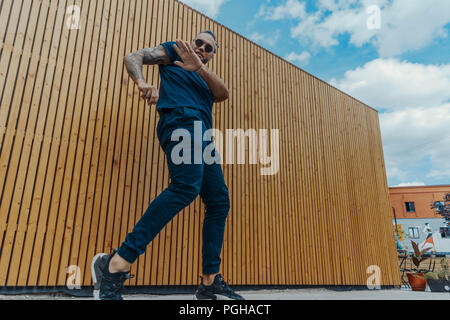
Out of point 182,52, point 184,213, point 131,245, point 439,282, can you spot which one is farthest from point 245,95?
point 439,282

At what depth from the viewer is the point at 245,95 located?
3055 millimetres

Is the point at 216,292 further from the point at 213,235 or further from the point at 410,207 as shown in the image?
the point at 410,207

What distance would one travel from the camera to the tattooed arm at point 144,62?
4.11ft

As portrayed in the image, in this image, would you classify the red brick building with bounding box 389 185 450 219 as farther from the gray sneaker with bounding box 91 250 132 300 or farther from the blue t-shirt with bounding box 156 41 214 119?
the gray sneaker with bounding box 91 250 132 300

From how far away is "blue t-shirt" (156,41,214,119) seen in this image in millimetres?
1389

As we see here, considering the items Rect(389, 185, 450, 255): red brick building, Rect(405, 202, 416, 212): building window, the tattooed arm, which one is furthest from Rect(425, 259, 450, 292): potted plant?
Rect(405, 202, 416, 212): building window

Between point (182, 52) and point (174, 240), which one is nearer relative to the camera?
point (182, 52)

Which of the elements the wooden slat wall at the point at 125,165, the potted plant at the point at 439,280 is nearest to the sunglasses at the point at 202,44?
the wooden slat wall at the point at 125,165

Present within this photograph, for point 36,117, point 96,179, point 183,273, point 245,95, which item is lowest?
point 183,273

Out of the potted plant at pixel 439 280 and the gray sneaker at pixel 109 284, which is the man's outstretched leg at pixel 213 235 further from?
the potted plant at pixel 439 280

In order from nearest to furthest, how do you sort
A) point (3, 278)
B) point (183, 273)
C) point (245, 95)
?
1. point (3, 278)
2. point (183, 273)
3. point (245, 95)

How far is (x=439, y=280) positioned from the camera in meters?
3.50
